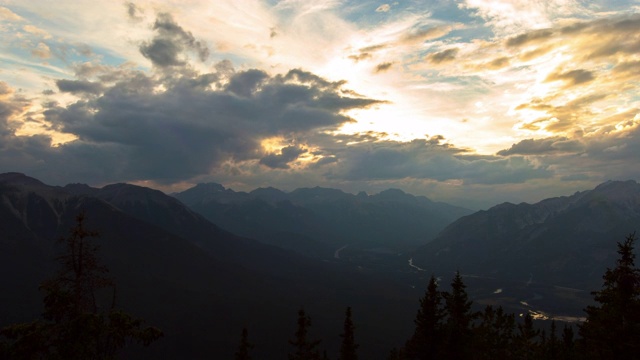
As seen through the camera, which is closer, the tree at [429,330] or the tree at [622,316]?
the tree at [622,316]

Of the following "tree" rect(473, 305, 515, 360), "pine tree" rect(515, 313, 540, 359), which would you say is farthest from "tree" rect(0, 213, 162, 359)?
"pine tree" rect(515, 313, 540, 359)

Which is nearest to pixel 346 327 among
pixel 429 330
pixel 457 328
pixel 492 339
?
pixel 429 330

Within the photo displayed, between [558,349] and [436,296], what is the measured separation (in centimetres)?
1948

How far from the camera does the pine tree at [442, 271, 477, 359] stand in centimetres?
3891

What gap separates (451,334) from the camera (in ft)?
129

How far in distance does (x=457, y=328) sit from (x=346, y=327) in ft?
51.9

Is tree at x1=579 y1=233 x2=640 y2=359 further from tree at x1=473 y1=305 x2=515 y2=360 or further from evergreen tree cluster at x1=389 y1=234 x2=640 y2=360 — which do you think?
tree at x1=473 y1=305 x2=515 y2=360

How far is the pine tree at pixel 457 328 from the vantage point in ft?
128

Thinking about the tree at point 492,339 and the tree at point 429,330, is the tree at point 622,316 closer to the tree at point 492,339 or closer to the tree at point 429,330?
the tree at point 429,330

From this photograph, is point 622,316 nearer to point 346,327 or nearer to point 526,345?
point 526,345

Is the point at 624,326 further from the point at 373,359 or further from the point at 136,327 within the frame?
the point at 373,359

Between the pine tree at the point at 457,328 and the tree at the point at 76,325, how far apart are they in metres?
29.3

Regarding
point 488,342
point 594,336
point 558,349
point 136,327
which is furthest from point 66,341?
point 558,349

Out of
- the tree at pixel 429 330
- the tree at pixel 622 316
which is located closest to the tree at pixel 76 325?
the tree at pixel 622 316
